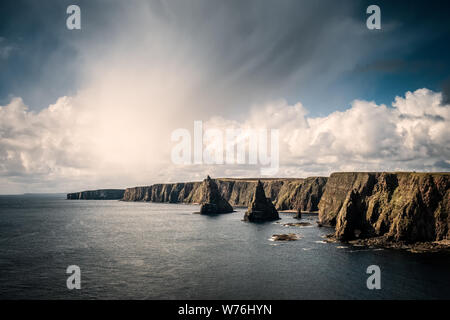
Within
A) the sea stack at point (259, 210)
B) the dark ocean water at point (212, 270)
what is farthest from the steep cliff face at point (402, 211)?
the sea stack at point (259, 210)

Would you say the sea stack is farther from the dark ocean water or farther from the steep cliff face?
the steep cliff face

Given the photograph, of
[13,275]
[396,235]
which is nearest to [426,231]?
[396,235]

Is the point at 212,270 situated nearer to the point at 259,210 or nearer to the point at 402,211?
the point at 402,211

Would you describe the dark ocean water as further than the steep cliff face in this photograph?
No

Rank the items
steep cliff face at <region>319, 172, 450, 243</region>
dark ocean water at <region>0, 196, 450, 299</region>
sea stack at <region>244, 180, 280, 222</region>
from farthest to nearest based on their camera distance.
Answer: sea stack at <region>244, 180, 280, 222</region>, steep cliff face at <region>319, 172, 450, 243</region>, dark ocean water at <region>0, 196, 450, 299</region>

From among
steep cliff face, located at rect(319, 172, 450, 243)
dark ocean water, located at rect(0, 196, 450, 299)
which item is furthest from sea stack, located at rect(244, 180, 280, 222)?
steep cliff face, located at rect(319, 172, 450, 243)
